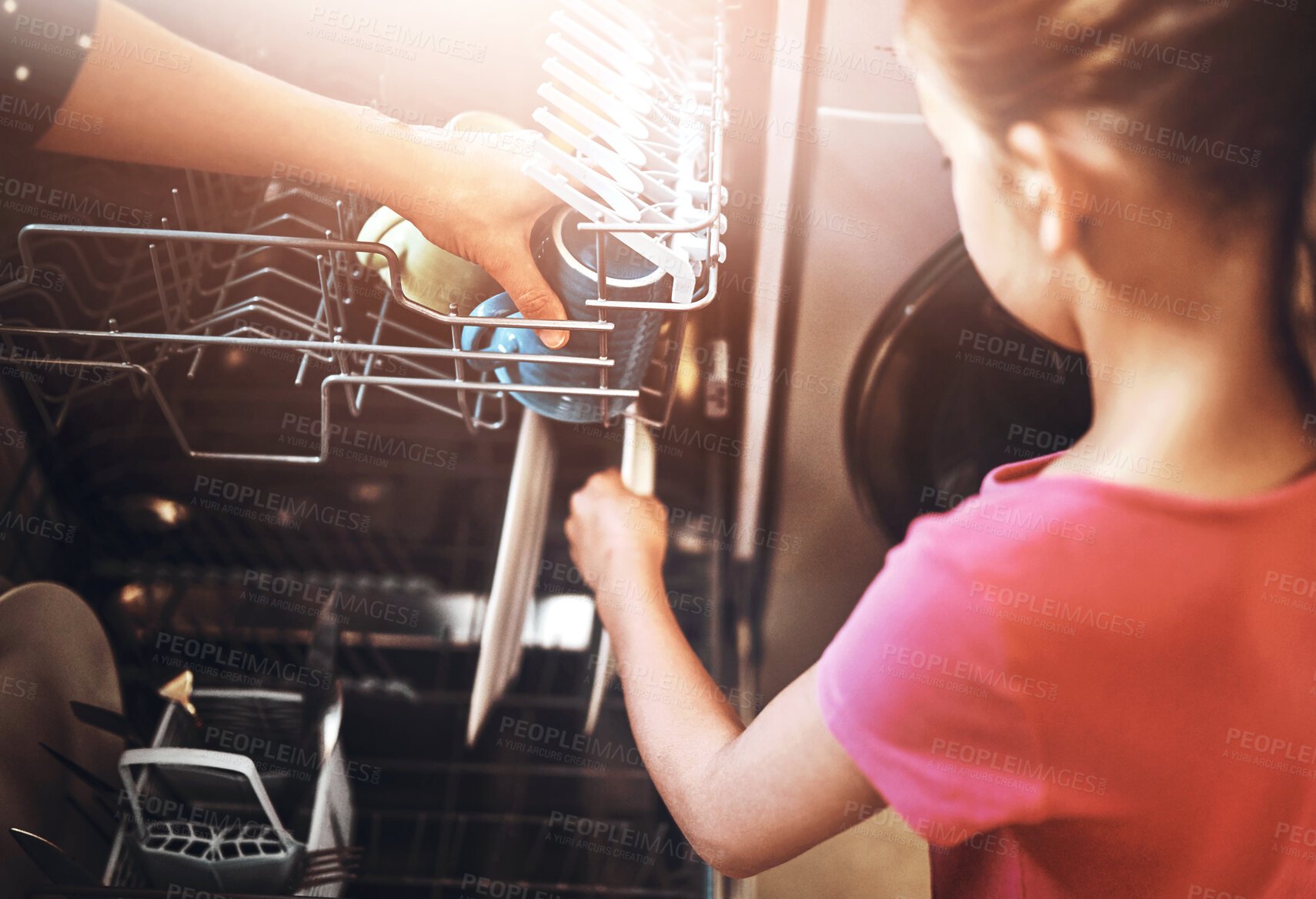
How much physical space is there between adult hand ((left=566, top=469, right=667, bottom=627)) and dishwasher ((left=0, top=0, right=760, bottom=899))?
0.04 metres

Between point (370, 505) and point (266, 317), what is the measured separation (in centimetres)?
26

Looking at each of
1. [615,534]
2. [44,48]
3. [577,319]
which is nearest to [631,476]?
[615,534]

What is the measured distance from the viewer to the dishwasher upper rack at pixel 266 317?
1.73ft

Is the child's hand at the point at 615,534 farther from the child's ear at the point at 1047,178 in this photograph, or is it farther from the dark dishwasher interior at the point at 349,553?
the child's ear at the point at 1047,178

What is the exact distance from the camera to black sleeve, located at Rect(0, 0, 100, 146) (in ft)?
1.71

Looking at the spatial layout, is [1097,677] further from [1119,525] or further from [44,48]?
[44,48]

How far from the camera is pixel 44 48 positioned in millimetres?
527

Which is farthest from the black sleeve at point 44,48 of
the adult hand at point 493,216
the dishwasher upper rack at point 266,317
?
the adult hand at point 493,216

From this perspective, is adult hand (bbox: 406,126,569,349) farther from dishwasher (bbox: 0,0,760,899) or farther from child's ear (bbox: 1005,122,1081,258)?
child's ear (bbox: 1005,122,1081,258)

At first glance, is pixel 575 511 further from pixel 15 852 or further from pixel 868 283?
pixel 15 852

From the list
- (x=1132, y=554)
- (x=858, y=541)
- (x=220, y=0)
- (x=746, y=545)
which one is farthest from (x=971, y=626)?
(x=220, y=0)

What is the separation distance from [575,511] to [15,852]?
53cm

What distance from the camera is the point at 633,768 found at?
0.81 m

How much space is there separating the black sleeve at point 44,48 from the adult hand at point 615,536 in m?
0.52
